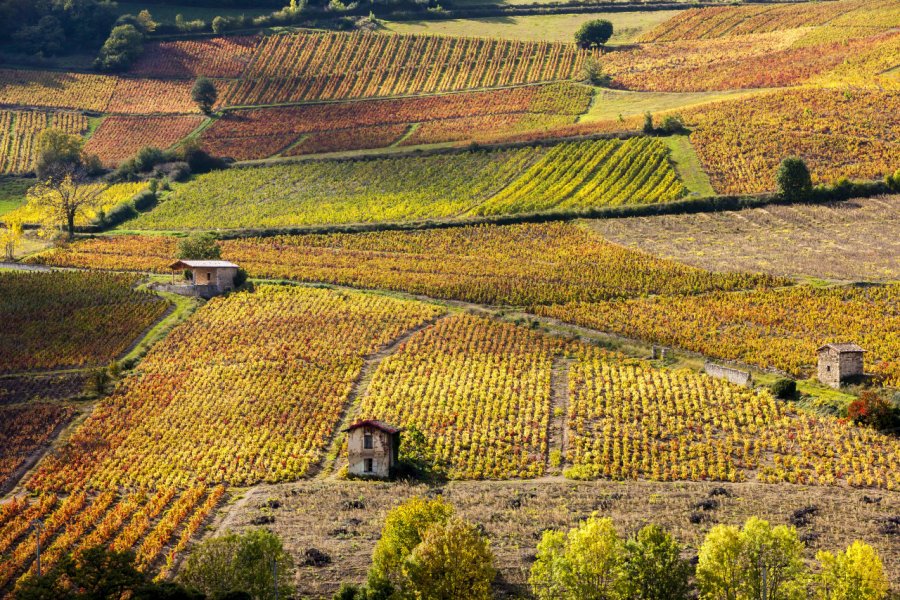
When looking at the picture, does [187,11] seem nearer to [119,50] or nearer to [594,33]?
[119,50]

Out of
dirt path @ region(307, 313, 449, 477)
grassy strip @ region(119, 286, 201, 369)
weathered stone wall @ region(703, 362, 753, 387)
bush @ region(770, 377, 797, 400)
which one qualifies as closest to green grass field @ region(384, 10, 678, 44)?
grassy strip @ region(119, 286, 201, 369)

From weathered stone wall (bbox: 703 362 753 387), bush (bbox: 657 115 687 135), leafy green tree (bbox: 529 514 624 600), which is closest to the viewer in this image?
leafy green tree (bbox: 529 514 624 600)

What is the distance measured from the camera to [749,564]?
57.9 m

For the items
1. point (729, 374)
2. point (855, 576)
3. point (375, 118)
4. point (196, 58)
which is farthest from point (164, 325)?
point (196, 58)

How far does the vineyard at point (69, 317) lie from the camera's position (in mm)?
93312

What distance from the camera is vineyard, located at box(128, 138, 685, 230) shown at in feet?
427

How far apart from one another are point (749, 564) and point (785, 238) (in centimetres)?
6241

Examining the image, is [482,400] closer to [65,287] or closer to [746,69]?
[65,287]

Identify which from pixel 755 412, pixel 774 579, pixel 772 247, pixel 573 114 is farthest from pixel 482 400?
pixel 573 114

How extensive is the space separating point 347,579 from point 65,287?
54.8m

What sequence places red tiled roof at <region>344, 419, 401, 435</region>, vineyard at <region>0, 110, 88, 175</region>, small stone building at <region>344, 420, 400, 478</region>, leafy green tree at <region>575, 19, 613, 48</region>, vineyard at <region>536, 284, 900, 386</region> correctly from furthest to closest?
1. leafy green tree at <region>575, 19, 613, 48</region>
2. vineyard at <region>0, 110, 88, 175</region>
3. vineyard at <region>536, 284, 900, 386</region>
4. small stone building at <region>344, 420, 400, 478</region>
5. red tiled roof at <region>344, 419, 401, 435</region>

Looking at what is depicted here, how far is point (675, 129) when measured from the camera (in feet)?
471

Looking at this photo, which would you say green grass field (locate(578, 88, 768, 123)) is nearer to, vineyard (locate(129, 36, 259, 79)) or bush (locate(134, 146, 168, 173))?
bush (locate(134, 146, 168, 173))

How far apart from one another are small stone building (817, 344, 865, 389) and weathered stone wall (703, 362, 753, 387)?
14.6 feet
